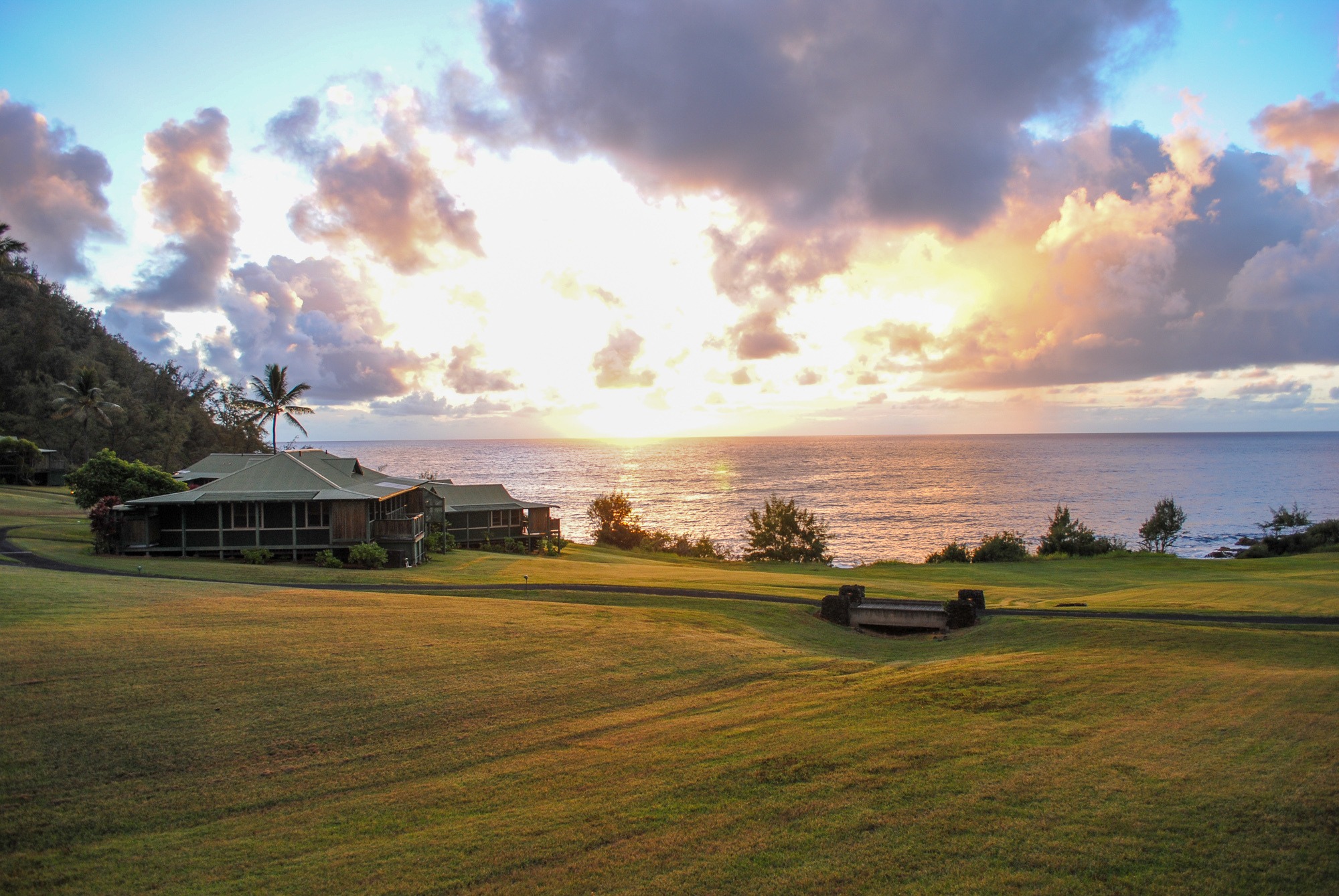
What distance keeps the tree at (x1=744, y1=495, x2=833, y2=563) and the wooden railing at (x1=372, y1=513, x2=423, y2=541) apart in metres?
29.0

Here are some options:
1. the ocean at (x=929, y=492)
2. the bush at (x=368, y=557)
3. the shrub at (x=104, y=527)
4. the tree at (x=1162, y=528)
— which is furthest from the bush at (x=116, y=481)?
the tree at (x=1162, y=528)

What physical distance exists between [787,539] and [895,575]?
59.7 ft

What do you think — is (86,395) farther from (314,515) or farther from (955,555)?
(955,555)

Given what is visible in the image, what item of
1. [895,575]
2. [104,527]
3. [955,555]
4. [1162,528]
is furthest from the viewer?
[1162,528]

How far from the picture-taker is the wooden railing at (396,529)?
3016cm

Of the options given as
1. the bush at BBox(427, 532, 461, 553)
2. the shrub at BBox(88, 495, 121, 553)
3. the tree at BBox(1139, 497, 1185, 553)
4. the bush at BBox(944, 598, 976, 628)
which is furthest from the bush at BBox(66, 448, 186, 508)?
the tree at BBox(1139, 497, 1185, 553)

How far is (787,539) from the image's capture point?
52812 millimetres

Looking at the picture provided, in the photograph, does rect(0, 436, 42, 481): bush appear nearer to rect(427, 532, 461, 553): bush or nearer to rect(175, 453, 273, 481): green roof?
rect(175, 453, 273, 481): green roof

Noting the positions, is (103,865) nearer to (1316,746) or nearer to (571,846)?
(571,846)

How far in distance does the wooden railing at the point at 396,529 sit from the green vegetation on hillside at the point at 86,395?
4309cm

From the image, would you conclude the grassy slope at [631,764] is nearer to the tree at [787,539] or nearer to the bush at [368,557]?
the bush at [368,557]

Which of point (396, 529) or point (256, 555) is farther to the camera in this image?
point (396, 529)

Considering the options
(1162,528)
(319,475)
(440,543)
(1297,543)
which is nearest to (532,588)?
(319,475)

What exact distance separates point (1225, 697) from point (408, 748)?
11.7m
